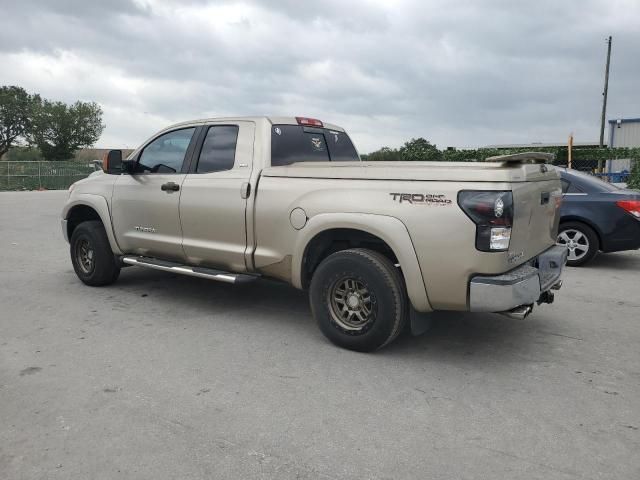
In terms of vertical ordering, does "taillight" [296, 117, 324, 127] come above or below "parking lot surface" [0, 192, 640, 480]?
above

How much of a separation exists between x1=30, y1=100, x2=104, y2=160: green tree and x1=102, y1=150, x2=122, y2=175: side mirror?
→ 63716mm

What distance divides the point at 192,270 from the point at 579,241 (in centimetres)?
569

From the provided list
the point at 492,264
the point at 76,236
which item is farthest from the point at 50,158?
the point at 492,264

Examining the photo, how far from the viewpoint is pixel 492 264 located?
3773 millimetres

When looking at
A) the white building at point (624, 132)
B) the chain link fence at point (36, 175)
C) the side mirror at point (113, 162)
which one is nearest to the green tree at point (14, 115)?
the chain link fence at point (36, 175)

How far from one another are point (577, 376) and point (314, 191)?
2.39 m

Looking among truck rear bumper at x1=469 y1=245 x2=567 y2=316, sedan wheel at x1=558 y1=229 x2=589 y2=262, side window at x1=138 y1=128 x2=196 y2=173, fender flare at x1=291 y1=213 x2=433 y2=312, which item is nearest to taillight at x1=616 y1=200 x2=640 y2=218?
sedan wheel at x1=558 y1=229 x2=589 y2=262

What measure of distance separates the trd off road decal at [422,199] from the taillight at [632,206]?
201 inches

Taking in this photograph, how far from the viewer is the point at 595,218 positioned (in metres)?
7.84

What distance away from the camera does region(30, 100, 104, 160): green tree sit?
62.7 meters

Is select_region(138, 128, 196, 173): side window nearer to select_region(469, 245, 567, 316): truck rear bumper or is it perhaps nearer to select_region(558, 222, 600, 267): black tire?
select_region(469, 245, 567, 316): truck rear bumper

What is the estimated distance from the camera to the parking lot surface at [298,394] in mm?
2875

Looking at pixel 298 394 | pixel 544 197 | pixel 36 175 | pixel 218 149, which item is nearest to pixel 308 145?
pixel 218 149

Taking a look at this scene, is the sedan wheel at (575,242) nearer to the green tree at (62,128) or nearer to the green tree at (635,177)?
the green tree at (635,177)
